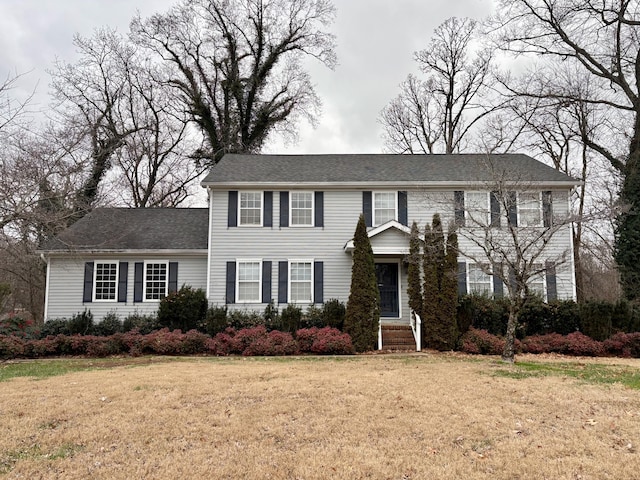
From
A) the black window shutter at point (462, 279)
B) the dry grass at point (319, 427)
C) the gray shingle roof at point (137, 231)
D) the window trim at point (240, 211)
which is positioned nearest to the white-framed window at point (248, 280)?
the window trim at point (240, 211)

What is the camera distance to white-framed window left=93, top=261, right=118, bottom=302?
18.4 metres

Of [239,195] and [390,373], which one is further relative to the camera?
[239,195]

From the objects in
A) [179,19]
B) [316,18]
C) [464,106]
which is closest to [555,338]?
[464,106]

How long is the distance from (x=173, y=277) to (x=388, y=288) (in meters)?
7.87

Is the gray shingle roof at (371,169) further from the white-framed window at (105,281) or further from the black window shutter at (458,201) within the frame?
the white-framed window at (105,281)

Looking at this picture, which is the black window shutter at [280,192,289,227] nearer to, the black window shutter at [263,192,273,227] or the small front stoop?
the black window shutter at [263,192,273,227]

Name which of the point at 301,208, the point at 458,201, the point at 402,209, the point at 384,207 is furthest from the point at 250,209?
the point at 458,201

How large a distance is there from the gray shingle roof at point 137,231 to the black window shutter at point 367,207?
6.02 meters

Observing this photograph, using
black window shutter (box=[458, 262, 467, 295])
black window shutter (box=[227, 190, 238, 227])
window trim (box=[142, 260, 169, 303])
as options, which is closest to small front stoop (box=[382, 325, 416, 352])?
black window shutter (box=[458, 262, 467, 295])

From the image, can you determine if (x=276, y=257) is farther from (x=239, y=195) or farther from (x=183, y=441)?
(x=183, y=441)

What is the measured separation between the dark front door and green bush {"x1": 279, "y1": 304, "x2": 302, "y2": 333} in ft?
11.4

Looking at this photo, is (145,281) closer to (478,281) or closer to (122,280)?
(122,280)

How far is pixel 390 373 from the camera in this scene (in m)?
10.7

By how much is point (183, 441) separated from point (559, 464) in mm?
4263
